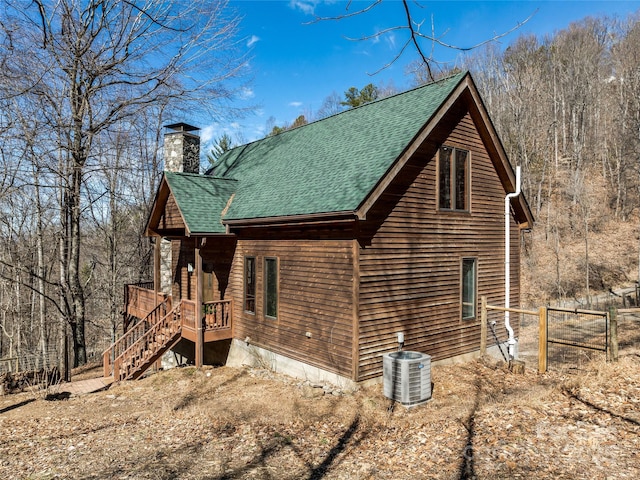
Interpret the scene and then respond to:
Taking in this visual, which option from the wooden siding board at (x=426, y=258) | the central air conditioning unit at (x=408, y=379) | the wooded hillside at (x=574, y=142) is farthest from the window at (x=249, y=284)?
the wooded hillside at (x=574, y=142)

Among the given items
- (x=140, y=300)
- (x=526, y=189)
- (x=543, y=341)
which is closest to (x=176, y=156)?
(x=140, y=300)

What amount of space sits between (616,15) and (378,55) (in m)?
51.1

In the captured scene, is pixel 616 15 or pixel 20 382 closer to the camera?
pixel 20 382

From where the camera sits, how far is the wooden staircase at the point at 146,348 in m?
12.3

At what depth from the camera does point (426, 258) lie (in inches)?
418

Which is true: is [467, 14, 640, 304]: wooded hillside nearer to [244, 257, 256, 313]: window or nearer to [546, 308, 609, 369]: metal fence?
[546, 308, 609, 369]: metal fence

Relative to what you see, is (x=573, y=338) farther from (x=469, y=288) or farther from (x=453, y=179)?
(x=453, y=179)

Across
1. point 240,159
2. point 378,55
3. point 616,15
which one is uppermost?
point 616,15

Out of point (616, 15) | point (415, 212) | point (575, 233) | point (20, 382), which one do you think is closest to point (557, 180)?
point (575, 233)

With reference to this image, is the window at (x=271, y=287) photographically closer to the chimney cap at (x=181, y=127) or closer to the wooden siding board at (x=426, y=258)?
the wooden siding board at (x=426, y=258)

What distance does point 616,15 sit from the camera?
137 ft

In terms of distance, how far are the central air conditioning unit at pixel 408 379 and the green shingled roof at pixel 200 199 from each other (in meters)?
6.44

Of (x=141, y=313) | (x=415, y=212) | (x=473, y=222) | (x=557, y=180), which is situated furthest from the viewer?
(x=557, y=180)

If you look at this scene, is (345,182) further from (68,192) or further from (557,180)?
(557,180)
